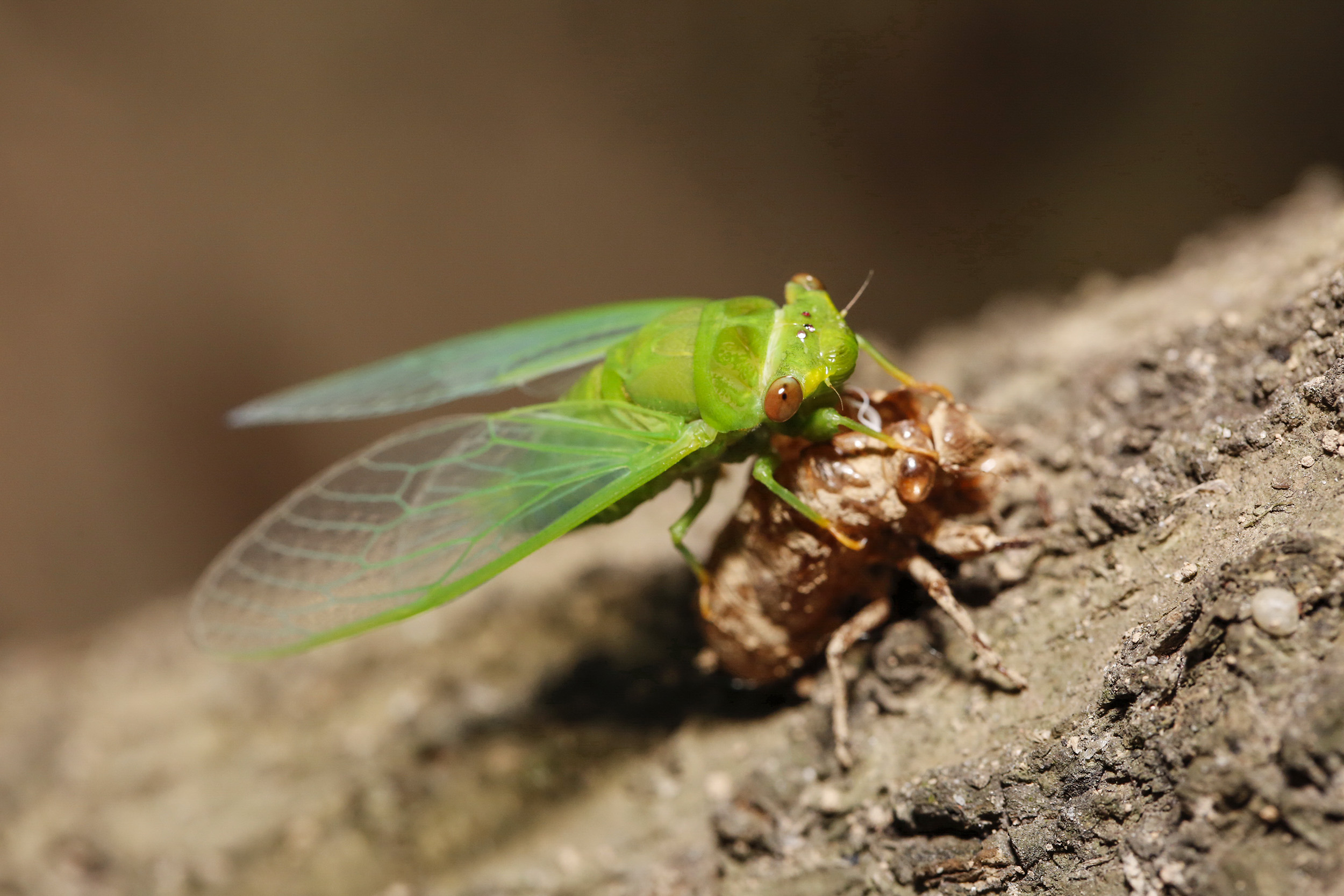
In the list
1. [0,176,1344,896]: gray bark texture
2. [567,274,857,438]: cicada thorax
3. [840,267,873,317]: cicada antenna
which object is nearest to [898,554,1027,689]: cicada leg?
[0,176,1344,896]: gray bark texture

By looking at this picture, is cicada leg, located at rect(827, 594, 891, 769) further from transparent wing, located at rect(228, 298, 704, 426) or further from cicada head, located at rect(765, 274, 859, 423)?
transparent wing, located at rect(228, 298, 704, 426)

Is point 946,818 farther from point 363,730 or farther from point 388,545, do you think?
point 363,730

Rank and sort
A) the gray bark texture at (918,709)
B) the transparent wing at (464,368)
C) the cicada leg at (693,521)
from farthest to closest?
the transparent wing at (464,368) → the cicada leg at (693,521) → the gray bark texture at (918,709)

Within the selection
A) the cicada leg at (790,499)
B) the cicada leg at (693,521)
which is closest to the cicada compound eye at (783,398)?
the cicada leg at (790,499)

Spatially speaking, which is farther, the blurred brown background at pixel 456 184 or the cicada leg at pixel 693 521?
the blurred brown background at pixel 456 184

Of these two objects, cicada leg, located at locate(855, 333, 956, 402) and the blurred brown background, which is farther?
the blurred brown background

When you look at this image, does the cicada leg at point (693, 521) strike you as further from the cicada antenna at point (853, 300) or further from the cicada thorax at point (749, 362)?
the cicada antenna at point (853, 300)

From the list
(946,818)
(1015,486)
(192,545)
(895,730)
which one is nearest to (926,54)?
(1015,486)
